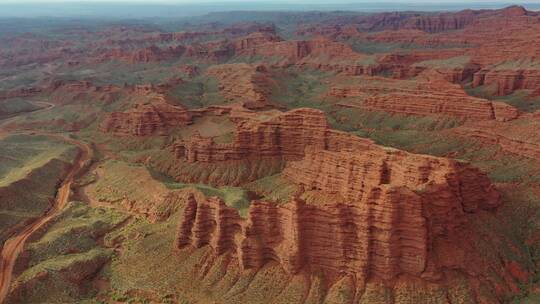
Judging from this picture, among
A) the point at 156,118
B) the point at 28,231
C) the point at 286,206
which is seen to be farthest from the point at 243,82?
the point at 286,206

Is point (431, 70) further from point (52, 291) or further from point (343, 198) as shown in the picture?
point (52, 291)

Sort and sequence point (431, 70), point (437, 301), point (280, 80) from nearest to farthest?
1. point (437, 301)
2. point (431, 70)
3. point (280, 80)

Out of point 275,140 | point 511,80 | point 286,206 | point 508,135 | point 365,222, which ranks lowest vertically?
point 275,140

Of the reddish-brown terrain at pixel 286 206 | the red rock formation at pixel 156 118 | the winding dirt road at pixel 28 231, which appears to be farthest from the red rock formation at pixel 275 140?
the winding dirt road at pixel 28 231

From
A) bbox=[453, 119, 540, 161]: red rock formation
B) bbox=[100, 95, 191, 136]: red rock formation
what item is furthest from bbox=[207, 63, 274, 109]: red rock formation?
bbox=[453, 119, 540, 161]: red rock formation

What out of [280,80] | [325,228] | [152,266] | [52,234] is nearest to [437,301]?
[325,228]

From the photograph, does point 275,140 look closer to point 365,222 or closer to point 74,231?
point 74,231
